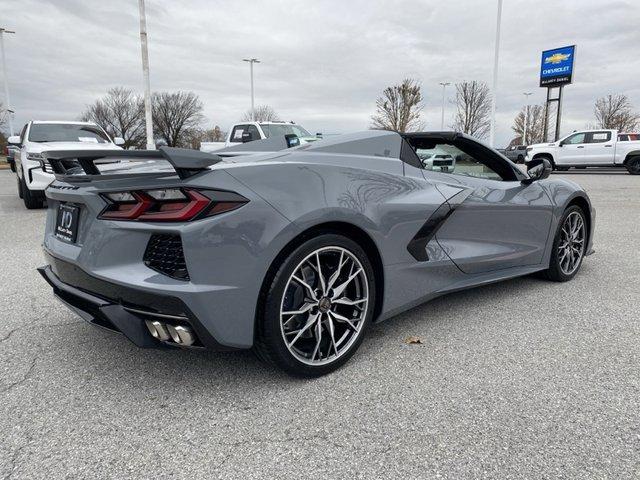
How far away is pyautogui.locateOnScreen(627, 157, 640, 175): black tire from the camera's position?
1967cm

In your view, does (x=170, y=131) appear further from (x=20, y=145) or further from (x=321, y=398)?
(x=321, y=398)

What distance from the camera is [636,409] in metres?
2.17

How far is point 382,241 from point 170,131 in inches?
2518

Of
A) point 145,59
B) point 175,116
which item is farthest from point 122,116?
point 145,59

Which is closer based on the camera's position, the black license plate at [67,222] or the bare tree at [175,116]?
the black license plate at [67,222]

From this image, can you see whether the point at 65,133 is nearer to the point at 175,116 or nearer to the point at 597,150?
the point at 597,150

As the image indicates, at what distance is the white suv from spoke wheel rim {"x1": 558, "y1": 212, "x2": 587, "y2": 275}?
7183 millimetres

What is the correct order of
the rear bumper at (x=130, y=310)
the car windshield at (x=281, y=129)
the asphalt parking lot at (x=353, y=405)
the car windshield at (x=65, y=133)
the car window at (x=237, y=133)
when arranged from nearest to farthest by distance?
the asphalt parking lot at (x=353, y=405)
the rear bumper at (x=130, y=310)
the car windshield at (x=65, y=133)
the car windshield at (x=281, y=129)
the car window at (x=237, y=133)

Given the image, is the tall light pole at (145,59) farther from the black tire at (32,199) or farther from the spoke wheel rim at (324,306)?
the spoke wheel rim at (324,306)

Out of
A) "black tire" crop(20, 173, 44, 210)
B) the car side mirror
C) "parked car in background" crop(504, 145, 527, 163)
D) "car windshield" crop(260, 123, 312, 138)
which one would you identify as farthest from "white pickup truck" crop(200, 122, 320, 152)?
the car side mirror

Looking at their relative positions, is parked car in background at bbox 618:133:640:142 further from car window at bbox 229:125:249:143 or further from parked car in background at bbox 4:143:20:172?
parked car in background at bbox 4:143:20:172

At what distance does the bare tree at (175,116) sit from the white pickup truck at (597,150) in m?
49.1

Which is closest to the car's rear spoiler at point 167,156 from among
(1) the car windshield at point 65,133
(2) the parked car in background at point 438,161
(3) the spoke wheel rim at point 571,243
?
(2) the parked car in background at point 438,161

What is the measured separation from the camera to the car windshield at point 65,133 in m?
9.59
